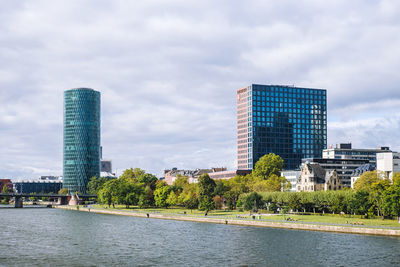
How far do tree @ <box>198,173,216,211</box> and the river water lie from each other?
45401mm

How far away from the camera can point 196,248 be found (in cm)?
9712

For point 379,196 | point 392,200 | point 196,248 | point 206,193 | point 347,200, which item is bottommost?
point 196,248

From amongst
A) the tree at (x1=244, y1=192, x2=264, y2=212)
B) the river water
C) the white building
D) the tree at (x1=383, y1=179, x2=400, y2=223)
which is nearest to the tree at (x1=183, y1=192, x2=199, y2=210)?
the tree at (x1=244, y1=192, x2=264, y2=212)

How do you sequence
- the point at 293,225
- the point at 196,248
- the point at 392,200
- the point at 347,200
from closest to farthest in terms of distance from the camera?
1. the point at 196,248
2. the point at 392,200
3. the point at 293,225
4. the point at 347,200

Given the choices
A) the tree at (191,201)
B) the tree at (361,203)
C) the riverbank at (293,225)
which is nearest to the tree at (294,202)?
the riverbank at (293,225)

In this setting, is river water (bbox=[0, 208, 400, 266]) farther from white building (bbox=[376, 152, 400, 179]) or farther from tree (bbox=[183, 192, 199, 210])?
white building (bbox=[376, 152, 400, 179])

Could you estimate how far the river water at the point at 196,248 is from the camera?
Answer: 82188mm

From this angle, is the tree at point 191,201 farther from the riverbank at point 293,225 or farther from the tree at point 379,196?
the tree at point 379,196

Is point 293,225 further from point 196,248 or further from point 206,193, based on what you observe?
point 206,193

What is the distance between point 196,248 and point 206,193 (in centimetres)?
9030

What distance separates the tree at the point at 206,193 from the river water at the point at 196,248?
149 feet

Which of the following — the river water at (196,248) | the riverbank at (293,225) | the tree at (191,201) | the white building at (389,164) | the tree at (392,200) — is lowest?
the river water at (196,248)

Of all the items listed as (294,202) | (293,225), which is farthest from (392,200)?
(294,202)

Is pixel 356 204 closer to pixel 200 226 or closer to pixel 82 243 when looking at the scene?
pixel 200 226
